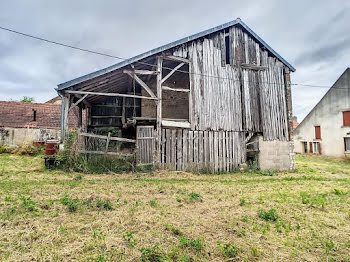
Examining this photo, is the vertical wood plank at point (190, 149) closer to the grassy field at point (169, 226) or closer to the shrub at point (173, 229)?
the grassy field at point (169, 226)

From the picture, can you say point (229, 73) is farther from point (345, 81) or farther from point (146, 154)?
point (345, 81)

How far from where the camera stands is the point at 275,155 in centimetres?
1092

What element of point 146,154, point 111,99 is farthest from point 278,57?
point 111,99

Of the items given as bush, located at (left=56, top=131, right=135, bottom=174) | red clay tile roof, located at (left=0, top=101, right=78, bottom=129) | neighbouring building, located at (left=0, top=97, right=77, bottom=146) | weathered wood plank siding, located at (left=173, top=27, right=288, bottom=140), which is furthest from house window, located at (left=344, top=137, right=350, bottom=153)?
neighbouring building, located at (left=0, top=97, right=77, bottom=146)

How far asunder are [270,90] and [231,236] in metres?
10.0

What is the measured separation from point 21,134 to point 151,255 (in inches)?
906

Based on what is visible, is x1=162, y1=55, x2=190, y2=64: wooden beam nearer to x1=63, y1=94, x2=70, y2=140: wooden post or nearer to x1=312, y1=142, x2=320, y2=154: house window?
x1=63, y1=94, x2=70, y2=140: wooden post

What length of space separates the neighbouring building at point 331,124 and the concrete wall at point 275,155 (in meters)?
10.0

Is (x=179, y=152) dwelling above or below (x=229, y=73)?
below

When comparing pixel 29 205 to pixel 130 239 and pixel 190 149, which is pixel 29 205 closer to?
pixel 130 239

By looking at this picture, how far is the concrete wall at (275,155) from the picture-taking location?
35.1ft

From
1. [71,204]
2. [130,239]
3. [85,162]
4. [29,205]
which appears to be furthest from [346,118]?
[29,205]

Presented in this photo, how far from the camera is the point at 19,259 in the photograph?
232 cm

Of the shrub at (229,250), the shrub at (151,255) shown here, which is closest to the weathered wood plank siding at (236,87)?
the shrub at (229,250)
